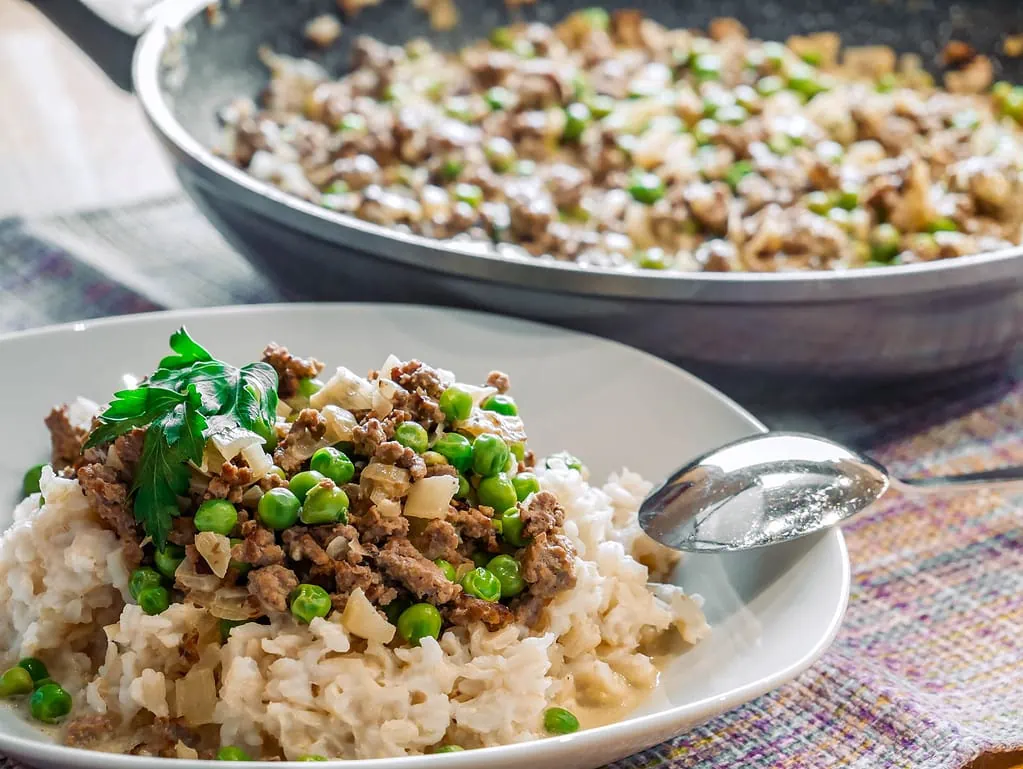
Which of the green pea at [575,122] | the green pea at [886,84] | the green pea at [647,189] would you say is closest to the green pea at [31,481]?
the green pea at [647,189]

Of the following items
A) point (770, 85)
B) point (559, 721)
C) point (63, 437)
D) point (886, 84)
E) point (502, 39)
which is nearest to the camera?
point (559, 721)

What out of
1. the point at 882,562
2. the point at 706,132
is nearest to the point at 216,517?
the point at 882,562

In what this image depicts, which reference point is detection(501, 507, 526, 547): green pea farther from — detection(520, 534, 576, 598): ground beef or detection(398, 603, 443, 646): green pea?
detection(398, 603, 443, 646): green pea

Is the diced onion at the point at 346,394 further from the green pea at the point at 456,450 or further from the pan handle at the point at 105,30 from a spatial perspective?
Result: the pan handle at the point at 105,30

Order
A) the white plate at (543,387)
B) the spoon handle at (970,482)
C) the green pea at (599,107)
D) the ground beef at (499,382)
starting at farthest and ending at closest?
the green pea at (599,107) → the spoon handle at (970,482) → the ground beef at (499,382) → the white plate at (543,387)

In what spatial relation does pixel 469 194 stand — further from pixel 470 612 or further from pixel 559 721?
Answer: pixel 559 721
